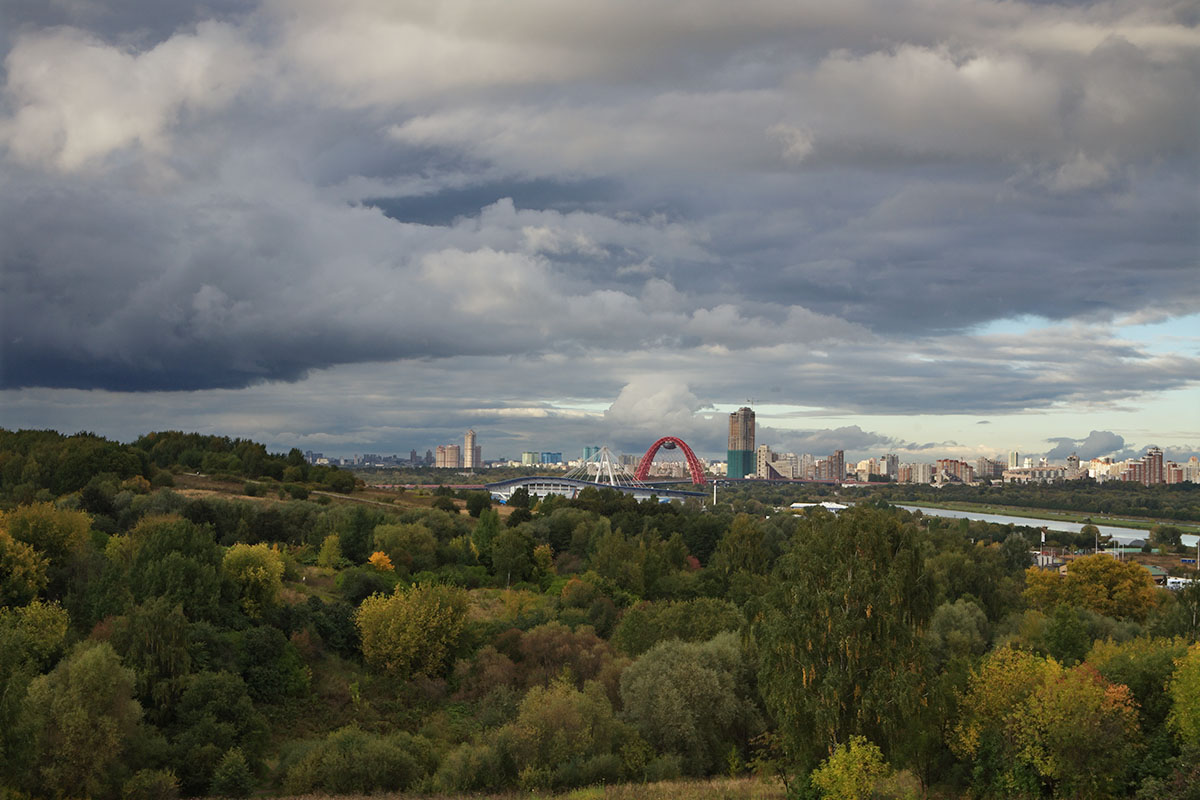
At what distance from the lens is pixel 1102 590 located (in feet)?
189

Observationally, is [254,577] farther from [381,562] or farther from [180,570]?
[381,562]

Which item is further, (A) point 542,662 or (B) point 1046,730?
(A) point 542,662

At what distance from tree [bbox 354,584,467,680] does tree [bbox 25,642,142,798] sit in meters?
14.4

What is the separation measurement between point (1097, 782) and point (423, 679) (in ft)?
97.6

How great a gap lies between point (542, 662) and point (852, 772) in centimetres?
2626

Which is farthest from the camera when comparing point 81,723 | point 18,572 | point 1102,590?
point 1102,590

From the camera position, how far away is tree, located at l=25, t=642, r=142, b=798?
2744cm

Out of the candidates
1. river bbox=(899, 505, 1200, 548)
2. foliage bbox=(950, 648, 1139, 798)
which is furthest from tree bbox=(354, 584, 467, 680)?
river bbox=(899, 505, 1200, 548)

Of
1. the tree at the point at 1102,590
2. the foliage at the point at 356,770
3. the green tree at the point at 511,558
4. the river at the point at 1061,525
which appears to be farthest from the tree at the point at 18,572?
the river at the point at 1061,525

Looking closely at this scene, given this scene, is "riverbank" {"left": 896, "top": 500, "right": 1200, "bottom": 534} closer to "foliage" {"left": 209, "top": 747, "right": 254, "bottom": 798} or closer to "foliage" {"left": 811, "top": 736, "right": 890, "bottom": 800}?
"foliage" {"left": 811, "top": 736, "right": 890, "bottom": 800}

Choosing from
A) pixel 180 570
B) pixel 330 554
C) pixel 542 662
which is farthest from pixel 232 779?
pixel 330 554

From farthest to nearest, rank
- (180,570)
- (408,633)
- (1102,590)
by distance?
(1102,590) → (408,633) → (180,570)

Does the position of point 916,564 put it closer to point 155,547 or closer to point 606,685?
point 606,685

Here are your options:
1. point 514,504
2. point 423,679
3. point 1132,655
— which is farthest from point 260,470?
point 1132,655
